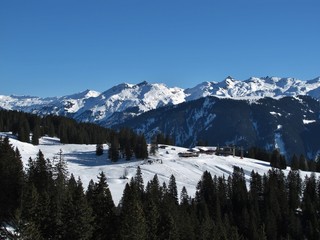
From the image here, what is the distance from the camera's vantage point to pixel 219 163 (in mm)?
181000

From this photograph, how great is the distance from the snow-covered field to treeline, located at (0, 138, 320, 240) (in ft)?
57.7

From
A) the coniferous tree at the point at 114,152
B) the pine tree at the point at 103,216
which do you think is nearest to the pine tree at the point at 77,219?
the pine tree at the point at 103,216

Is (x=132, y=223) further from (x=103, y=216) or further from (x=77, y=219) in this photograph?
(x=103, y=216)

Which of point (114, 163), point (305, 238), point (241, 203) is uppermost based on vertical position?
point (114, 163)

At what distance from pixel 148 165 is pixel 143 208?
298ft

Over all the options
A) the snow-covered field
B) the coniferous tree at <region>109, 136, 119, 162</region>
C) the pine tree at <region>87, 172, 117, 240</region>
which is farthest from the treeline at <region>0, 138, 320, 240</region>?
the coniferous tree at <region>109, 136, 119, 162</region>

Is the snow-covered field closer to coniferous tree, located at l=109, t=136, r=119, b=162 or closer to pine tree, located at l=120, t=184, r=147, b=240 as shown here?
coniferous tree, located at l=109, t=136, r=119, b=162

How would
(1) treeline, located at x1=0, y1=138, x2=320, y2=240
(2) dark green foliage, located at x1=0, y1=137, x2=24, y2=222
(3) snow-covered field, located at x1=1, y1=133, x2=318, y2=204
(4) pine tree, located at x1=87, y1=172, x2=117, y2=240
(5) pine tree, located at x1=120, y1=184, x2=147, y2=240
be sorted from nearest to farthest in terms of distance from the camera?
1. (5) pine tree, located at x1=120, y1=184, x2=147, y2=240
2. (1) treeline, located at x1=0, y1=138, x2=320, y2=240
3. (4) pine tree, located at x1=87, y1=172, x2=117, y2=240
4. (2) dark green foliage, located at x1=0, y1=137, x2=24, y2=222
5. (3) snow-covered field, located at x1=1, y1=133, x2=318, y2=204

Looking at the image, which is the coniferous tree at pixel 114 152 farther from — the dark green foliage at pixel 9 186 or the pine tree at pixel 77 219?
the pine tree at pixel 77 219

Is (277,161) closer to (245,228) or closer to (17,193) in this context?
(245,228)

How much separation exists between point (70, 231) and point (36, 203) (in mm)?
7037

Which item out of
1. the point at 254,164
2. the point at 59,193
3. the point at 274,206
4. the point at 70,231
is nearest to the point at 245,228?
the point at 274,206

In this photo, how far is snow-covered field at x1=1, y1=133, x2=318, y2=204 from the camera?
153m

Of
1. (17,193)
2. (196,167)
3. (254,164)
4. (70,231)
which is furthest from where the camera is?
(254,164)
